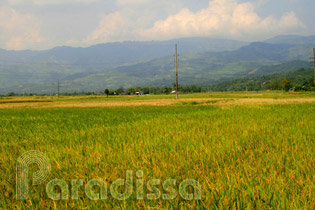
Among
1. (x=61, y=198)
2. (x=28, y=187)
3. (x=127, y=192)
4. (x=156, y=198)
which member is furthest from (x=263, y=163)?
(x=28, y=187)

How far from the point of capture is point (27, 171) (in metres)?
3.15

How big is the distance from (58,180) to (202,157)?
6.32ft

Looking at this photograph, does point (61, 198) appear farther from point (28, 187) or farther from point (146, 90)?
point (146, 90)

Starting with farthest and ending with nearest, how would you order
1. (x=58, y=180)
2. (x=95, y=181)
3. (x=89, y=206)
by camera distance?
1. (x=58, y=180)
2. (x=95, y=181)
3. (x=89, y=206)

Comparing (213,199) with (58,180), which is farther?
(58,180)

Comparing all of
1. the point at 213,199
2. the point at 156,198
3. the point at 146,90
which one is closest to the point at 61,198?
the point at 156,198

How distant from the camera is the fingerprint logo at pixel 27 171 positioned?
2559 mm

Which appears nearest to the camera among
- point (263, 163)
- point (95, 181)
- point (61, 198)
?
point (61, 198)

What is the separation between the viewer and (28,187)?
8.66 ft

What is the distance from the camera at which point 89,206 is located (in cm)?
207

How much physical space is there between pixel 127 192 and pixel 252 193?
3.84 feet

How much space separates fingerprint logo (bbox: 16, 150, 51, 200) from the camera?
2559mm

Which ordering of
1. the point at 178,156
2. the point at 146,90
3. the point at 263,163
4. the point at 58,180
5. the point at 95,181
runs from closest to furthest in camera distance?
the point at 95,181, the point at 58,180, the point at 263,163, the point at 178,156, the point at 146,90

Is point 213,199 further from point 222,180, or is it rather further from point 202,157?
point 202,157
